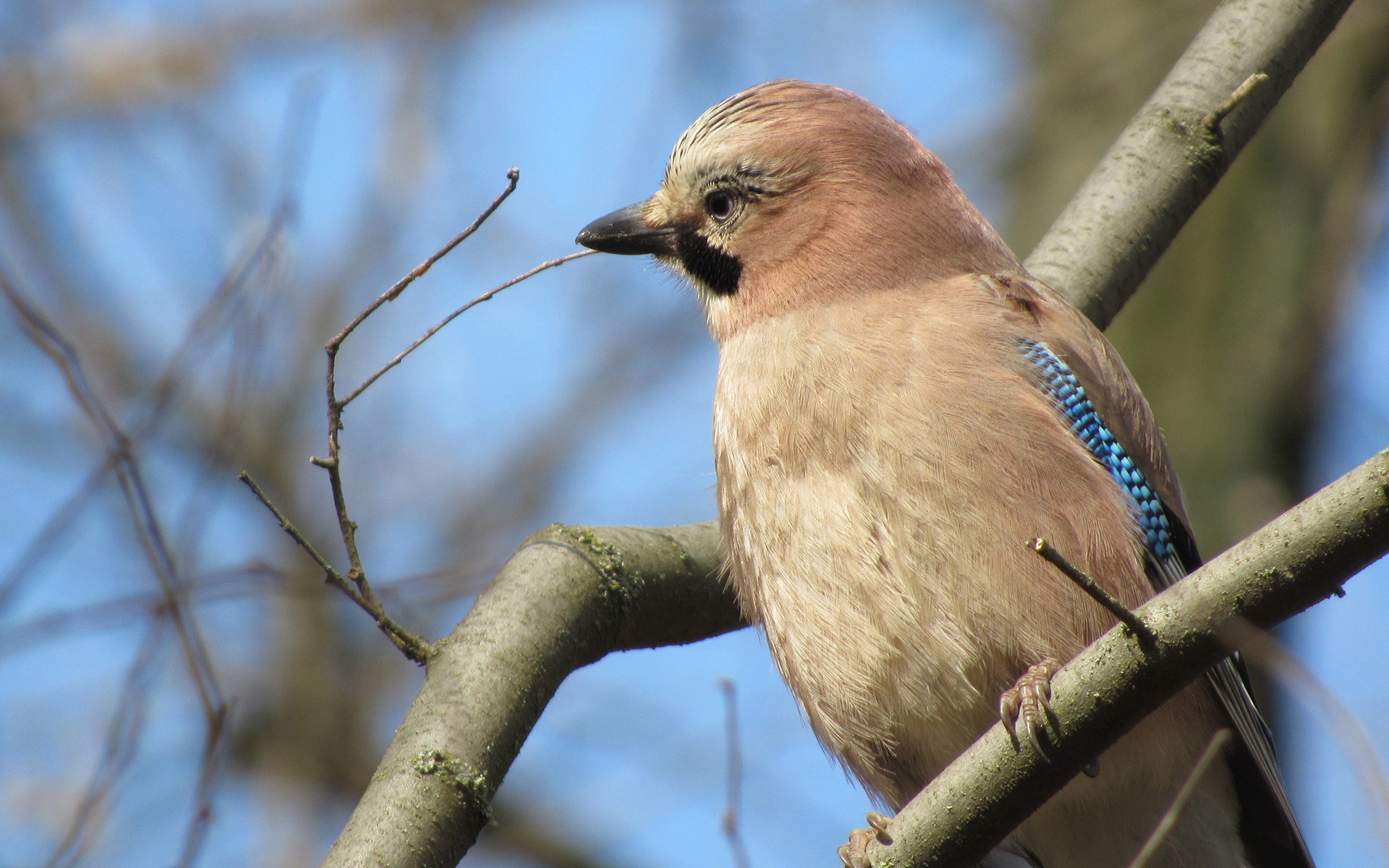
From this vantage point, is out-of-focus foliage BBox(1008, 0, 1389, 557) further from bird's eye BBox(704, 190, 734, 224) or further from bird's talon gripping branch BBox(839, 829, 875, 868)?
bird's talon gripping branch BBox(839, 829, 875, 868)

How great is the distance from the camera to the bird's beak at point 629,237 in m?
3.97

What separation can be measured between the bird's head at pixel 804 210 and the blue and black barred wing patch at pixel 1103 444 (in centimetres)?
44

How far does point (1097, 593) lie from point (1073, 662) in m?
0.27

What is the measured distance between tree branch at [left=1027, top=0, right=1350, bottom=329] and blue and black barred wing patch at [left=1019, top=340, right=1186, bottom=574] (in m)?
0.70

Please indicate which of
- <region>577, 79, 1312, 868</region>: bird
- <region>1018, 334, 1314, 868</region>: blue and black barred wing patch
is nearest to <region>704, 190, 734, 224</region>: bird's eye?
<region>577, 79, 1312, 868</region>: bird

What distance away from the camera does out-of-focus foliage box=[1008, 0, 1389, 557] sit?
5.70 m

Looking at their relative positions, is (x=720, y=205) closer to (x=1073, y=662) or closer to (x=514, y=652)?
(x=514, y=652)

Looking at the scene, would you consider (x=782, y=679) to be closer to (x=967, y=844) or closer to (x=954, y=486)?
(x=954, y=486)

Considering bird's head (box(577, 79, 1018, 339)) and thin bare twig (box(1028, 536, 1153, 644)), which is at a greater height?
bird's head (box(577, 79, 1018, 339))

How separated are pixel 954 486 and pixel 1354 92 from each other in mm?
4428

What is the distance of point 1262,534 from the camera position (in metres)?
1.99

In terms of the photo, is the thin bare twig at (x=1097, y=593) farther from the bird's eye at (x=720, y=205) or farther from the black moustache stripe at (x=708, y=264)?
the bird's eye at (x=720, y=205)

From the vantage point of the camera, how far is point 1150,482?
10.8ft

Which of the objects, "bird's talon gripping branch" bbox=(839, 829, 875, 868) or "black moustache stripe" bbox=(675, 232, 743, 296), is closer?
"bird's talon gripping branch" bbox=(839, 829, 875, 868)
